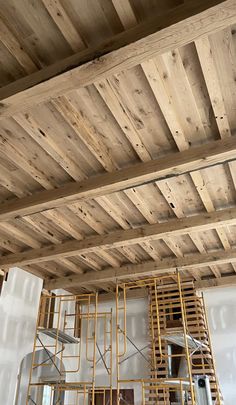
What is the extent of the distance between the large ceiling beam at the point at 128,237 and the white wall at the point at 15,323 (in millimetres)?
725

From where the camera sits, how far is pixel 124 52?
1.95 m

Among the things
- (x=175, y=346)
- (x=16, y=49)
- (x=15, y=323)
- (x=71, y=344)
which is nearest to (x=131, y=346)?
(x=175, y=346)

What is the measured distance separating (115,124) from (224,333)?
477cm

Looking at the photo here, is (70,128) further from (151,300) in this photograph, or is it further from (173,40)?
(151,300)

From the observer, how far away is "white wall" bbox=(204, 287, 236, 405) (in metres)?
5.67

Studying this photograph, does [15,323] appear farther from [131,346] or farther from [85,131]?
[85,131]

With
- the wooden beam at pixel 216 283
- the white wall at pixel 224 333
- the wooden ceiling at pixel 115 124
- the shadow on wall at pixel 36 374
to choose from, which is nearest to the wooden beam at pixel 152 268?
the wooden ceiling at pixel 115 124

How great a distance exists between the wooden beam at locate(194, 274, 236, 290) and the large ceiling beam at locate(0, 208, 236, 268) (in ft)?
8.22

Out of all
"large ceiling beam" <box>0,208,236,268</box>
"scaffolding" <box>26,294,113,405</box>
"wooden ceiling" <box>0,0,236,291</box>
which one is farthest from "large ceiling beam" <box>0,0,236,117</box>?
"scaffolding" <box>26,294,113,405</box>

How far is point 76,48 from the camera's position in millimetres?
2178

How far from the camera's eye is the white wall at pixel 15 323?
5035mm

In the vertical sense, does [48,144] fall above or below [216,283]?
below

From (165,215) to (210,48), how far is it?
2.40 m

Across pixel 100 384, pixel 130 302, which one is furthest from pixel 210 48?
pixel 100 384
